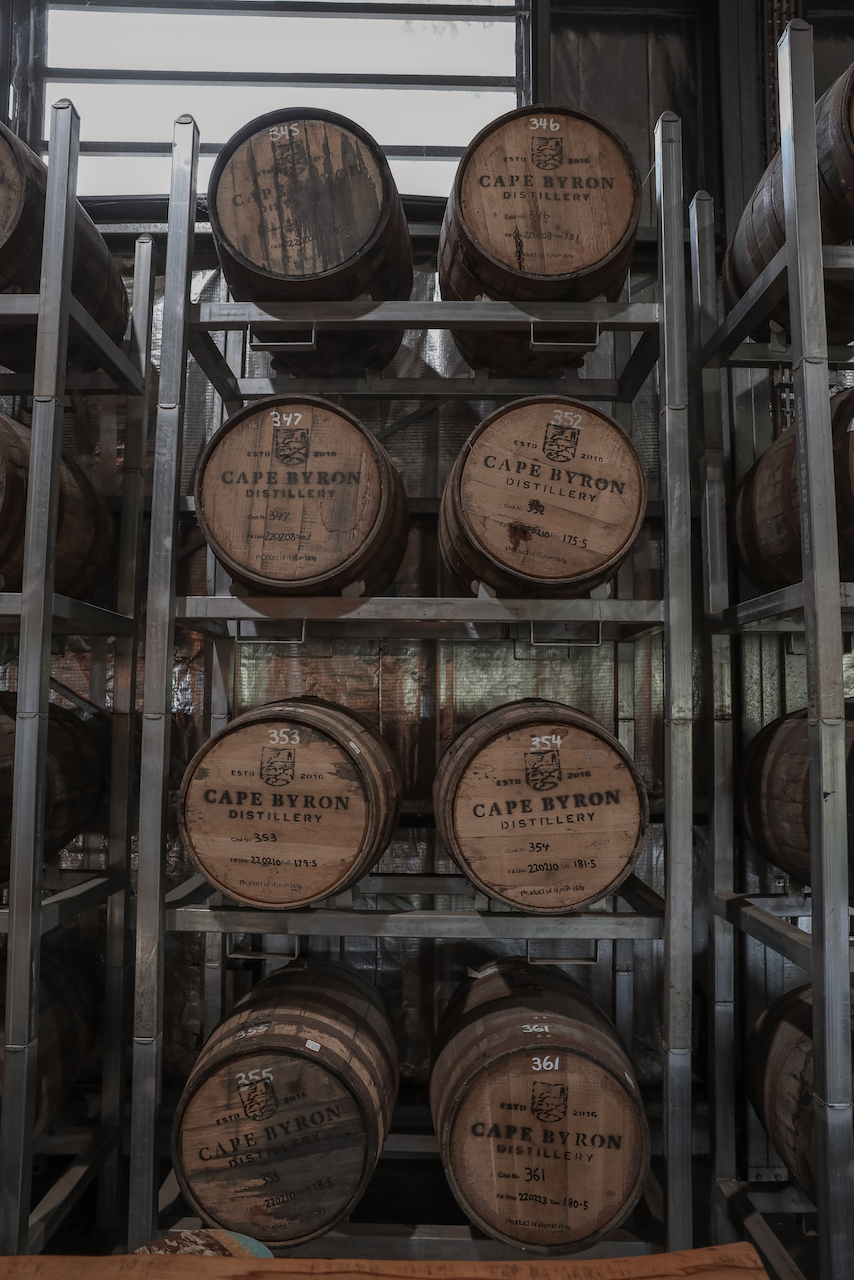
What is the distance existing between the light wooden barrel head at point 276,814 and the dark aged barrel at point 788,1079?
1.67 m

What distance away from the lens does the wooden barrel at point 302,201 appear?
2449mm

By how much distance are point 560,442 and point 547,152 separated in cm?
101

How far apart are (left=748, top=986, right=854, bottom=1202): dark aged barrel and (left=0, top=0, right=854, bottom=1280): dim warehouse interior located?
0.02 m

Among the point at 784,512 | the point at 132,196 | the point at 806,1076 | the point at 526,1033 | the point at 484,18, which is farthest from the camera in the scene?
the point at 484,18

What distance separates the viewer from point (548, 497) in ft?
7.70

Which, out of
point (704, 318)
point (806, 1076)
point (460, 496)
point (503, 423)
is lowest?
point (806, 1076)

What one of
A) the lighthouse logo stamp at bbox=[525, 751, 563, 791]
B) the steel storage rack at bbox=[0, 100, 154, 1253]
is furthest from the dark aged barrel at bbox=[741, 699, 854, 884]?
the steel storage rack at bbox=[0, 100, 154, 1253]

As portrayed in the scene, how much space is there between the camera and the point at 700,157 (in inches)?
144

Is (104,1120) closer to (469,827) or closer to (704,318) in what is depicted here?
(469,827)

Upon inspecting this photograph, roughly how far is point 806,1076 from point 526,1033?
98cm

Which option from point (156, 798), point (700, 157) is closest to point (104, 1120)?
point (156, 798)

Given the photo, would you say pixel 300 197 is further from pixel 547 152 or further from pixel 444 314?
pixel 547 152

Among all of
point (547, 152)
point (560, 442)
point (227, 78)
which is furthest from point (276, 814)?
point (227, 78)

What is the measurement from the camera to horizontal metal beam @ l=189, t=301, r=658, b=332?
255 centimetres
